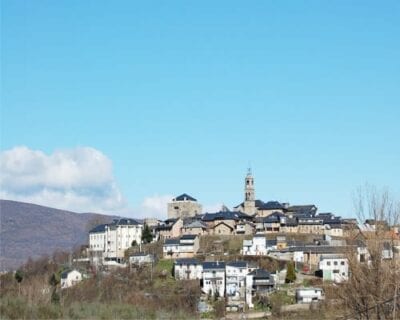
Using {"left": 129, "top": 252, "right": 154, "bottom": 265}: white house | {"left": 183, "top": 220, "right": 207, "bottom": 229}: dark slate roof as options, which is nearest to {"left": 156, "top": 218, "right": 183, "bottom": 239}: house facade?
{"left": 183, "top": 220, "right": 207, "bottom": 229}: dark slate roof

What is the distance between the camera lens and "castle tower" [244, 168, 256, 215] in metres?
50.0

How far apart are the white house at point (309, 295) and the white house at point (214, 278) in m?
4.63

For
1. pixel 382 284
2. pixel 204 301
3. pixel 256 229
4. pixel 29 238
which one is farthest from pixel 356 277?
pixel 29 238

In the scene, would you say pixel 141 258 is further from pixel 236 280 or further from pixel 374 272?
pixel 374 272

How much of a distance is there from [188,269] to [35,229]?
110m

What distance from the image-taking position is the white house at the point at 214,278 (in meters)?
35.0

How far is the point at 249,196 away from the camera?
5088 cm

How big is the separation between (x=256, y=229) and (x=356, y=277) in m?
28.5

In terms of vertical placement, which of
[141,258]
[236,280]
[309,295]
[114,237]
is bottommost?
[309,295]

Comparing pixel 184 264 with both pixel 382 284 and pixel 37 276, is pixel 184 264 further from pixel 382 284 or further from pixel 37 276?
pixel 382 284

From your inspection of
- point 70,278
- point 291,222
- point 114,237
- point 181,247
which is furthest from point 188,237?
point 70,278

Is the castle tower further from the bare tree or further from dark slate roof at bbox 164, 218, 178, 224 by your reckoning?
the bare tree

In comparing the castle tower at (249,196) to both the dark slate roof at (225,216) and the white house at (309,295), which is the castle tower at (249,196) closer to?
the dark slate roof at (225,216)

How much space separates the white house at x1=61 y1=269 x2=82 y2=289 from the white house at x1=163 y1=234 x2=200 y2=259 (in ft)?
18.0
